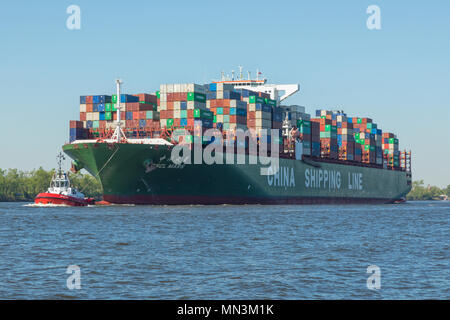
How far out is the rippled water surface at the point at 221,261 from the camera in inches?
668

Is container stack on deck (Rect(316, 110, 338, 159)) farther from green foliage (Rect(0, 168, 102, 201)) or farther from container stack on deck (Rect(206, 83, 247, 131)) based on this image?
green foliage (Rect(0, 168, 102, 201))

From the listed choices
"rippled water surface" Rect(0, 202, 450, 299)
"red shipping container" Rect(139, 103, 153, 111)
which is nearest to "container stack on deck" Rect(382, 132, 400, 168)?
"red shipping container" Rect(139, 103, 153, 111)

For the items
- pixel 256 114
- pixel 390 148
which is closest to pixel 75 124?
pixel 256 114

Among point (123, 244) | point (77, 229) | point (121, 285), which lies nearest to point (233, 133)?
point (77, 229)

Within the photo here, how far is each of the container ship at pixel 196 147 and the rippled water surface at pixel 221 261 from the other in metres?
27.2

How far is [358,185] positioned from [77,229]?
75720mm

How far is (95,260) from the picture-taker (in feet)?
75.0

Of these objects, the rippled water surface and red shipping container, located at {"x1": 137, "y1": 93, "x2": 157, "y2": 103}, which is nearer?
the rippled water surface

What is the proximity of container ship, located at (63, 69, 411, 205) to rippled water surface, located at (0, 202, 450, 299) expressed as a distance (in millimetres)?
27233

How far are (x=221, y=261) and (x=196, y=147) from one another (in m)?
44.2

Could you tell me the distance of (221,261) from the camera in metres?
22.6

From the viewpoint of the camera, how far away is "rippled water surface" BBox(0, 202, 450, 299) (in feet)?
55.7

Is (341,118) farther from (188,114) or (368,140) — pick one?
(188,114)
